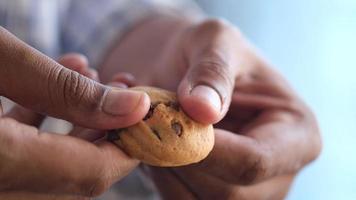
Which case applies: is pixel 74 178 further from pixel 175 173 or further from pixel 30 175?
pixel 175 173

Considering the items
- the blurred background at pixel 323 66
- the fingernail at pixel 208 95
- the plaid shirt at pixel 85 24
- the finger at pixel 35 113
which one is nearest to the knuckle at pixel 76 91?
the fingernail at pixel 208 95

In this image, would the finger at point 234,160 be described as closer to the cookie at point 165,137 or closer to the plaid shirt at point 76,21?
the cookie at point 165,137

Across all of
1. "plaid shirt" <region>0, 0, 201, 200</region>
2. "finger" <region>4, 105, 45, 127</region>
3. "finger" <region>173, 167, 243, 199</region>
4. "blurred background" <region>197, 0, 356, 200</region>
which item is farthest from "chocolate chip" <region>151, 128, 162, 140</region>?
"blurred background" <region>197, 0, 356, 200</region>

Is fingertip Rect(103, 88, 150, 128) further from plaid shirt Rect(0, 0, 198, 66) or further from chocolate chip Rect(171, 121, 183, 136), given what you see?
plaid shirt Rect(0, 0, 198, 66)

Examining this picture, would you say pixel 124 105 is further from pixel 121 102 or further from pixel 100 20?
pixel 100 20

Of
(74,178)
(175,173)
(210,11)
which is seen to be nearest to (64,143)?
(74,178)

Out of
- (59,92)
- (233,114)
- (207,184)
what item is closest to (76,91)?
(59,92)
